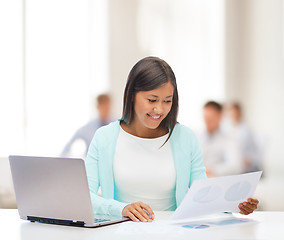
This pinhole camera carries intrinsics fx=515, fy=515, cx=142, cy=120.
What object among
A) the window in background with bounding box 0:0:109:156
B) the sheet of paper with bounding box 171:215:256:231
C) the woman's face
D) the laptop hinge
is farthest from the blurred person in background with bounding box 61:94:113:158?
the sheet of paper with bounding box 171:215:256:231

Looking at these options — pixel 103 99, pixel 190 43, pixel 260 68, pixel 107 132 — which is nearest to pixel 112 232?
pixel 107 132

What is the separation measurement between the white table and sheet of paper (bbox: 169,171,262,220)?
9cm

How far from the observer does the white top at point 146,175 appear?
213 cm

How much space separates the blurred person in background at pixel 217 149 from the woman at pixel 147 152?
3.12 m

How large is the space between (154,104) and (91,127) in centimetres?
295

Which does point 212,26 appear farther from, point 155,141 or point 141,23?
point 155,141

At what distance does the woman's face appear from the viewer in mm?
2029

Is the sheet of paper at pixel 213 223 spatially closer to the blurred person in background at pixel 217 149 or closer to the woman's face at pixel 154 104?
the woman's face at pixel 154 104

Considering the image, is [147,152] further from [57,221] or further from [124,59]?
[124,59]

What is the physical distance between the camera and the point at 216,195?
68.6 inches

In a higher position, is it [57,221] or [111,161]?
[111,161]

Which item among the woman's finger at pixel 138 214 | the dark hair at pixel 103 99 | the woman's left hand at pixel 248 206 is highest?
the woman's left hand at pixel 248 206

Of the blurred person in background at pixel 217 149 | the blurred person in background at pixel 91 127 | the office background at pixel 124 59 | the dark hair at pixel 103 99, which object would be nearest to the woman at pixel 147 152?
the blurred person in background at pixel 91 127

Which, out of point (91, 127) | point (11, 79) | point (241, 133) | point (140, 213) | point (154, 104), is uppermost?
point (154, 104)
